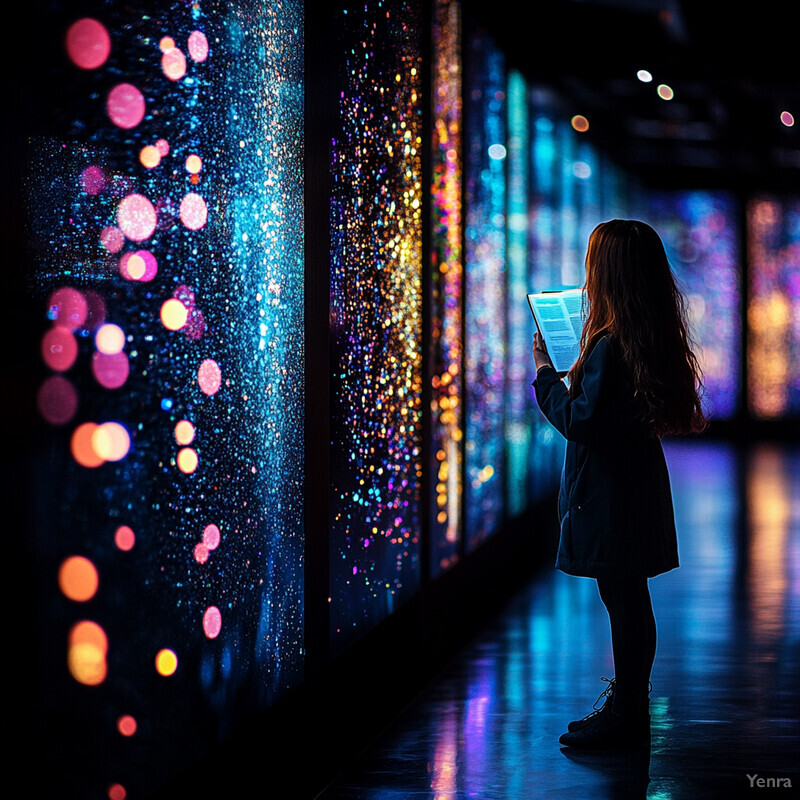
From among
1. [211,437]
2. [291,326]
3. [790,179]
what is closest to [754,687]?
[291,326]

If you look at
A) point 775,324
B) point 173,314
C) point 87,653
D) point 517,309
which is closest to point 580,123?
point 517,309

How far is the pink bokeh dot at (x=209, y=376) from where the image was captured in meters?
2.46

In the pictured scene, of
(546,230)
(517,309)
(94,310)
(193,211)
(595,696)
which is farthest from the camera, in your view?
(546,230)

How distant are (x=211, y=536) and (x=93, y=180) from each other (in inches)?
33.7

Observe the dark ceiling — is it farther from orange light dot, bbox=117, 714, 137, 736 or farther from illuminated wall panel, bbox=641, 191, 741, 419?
orange light dot, bbox=117, 714, 137, 736

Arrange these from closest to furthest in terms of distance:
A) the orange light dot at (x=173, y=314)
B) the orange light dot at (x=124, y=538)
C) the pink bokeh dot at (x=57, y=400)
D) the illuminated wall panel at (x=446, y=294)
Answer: the pink bokeh dot at (x=57, y=400) → the orange light dot at (x=124, y=538) → the orange light dot at (x=173, y=314) → the illuminated wall panel at (x=446, y=294)

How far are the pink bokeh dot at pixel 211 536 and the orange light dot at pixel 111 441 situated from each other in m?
0.42

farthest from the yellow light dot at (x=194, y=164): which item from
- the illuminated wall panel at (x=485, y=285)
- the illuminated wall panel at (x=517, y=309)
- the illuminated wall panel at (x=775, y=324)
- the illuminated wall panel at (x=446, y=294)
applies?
the illuminated wall panel at (x=775, y=324)

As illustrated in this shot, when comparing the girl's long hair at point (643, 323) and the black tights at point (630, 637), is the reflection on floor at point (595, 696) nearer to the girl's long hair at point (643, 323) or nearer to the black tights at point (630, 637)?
the black tights at point (630, 637)

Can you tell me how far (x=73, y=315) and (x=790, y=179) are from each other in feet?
→ 48.1

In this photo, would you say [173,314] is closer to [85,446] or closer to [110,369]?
[110,369]

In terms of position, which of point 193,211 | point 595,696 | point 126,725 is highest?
point 193,211

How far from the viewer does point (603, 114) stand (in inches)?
413

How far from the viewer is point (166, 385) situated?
2281 mm
